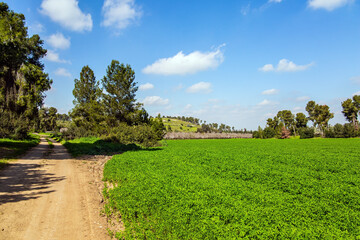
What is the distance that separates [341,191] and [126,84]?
45287 millimetres

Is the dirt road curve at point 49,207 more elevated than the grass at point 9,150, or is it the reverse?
the grass at point 9,150

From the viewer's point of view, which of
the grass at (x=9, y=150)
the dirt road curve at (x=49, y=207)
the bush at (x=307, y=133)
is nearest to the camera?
the dirt road curve at (x=49, y=207)

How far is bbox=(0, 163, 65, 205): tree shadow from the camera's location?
7465 millimetres

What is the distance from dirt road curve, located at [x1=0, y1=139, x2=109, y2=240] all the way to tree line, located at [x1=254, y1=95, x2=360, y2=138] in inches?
3488

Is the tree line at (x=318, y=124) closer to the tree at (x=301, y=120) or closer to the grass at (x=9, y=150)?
the tree at (x=301, y=120)

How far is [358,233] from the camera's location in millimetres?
4184

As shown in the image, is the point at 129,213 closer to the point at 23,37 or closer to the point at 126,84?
the point at 23,37

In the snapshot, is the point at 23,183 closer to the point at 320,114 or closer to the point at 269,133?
the point at 269,133

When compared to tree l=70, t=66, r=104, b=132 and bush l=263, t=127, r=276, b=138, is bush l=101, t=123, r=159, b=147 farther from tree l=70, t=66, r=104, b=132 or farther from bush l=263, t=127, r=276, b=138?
bush l=263, t=127, r=276, b=138

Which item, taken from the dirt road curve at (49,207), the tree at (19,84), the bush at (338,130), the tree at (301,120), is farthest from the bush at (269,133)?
Answer: the dirt road curve at (49,207)

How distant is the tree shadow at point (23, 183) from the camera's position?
24.5 feet

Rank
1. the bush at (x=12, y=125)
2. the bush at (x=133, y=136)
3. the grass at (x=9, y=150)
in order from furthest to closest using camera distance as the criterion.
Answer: the bush at (x=133, y=136)
the bush at (x=12, y=125)
the grass at (x=9, y=150)

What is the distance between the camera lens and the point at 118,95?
152ft

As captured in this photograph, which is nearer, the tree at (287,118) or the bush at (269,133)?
the bush at (269,133)
